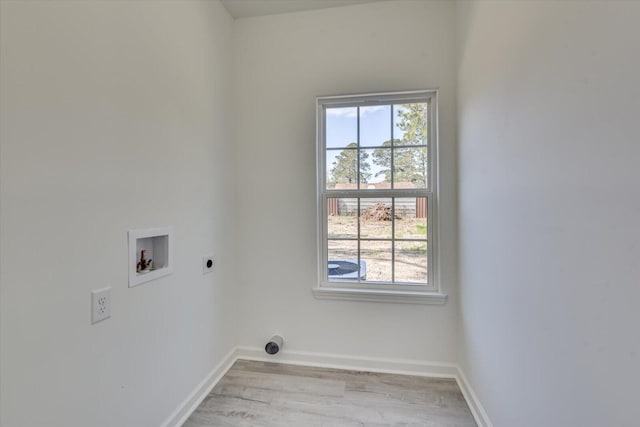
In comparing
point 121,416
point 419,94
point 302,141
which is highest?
point 419,94

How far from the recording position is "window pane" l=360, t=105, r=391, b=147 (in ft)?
7.47

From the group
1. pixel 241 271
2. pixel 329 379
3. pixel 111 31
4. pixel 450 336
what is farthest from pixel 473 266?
pixel 111 31

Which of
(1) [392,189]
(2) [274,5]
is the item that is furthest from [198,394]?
(2) [274,5]

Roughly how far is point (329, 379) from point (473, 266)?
51.2 inches

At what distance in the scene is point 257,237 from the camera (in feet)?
7.89

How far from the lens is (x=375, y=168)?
230 cm

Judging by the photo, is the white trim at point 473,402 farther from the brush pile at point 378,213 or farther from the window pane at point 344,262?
the brush pile at point 378,213

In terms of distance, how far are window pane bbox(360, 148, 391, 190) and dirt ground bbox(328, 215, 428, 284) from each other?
0.96 ft

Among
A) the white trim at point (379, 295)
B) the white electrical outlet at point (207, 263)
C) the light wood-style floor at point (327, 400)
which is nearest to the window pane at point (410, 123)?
the white trim at point (379, 295)

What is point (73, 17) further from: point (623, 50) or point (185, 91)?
point (623, 50)

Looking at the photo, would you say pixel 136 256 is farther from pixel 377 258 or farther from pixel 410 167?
pixel 410 167

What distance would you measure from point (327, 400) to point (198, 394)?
843 millimetres

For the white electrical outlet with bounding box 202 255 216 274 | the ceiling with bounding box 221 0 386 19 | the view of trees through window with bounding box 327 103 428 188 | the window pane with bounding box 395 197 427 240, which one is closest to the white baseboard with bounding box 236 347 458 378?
the white electrical outlet with bounding box 202 255 216 274

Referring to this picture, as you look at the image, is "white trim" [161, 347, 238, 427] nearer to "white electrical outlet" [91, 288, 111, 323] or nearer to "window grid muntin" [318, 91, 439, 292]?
"white electrical outlet" [91, 288, 111, 323]
